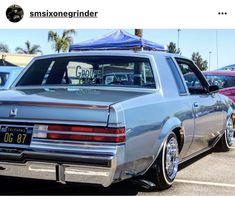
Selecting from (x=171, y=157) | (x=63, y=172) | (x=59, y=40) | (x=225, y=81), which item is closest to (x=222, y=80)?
(x=225, y=81)

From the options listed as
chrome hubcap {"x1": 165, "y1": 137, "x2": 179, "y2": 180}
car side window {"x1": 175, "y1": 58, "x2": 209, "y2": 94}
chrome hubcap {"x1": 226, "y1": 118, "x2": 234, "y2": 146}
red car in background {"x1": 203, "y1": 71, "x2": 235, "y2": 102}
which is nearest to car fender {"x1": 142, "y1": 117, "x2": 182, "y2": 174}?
chrome hubcap {"x1": 165, "y1": 137, "x2": 179, "y2": 180}

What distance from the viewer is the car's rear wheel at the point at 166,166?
4.85 metres

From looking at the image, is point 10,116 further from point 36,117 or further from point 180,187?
point 180,187

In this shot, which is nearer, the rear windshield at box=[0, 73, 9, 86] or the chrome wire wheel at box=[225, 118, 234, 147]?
the chrome wire wheel at box=[225, 118, 234, 147]

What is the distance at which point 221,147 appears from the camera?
778 cm

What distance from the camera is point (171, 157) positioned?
5.16 m

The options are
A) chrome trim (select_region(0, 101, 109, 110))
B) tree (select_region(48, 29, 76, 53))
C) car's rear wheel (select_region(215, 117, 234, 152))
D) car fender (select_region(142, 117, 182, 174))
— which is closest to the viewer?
chrome trim (select_region(0, 101, 109, 110))

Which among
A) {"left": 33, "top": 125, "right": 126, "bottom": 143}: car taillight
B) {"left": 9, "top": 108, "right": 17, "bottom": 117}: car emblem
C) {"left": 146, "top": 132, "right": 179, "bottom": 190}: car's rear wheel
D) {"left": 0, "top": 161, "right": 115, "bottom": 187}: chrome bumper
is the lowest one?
{"left": 146, "top": 132, "right": 179, "bottom": 190}: car's rear wheel

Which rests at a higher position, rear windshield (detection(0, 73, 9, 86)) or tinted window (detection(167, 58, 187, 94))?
tinted window (detection(167, 58, 187, 94))

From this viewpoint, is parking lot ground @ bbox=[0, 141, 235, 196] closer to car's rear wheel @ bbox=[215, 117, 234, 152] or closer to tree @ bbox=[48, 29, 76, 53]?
car's rear wheel @ bbox=[215, 117, 234, 152]

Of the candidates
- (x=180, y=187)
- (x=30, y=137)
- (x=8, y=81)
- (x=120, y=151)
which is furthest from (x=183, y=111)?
(x=8, y=81)

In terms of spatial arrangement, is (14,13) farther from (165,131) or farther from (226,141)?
(165,131)

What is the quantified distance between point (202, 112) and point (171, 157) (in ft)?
3.99

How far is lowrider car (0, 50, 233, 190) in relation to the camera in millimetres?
4023
